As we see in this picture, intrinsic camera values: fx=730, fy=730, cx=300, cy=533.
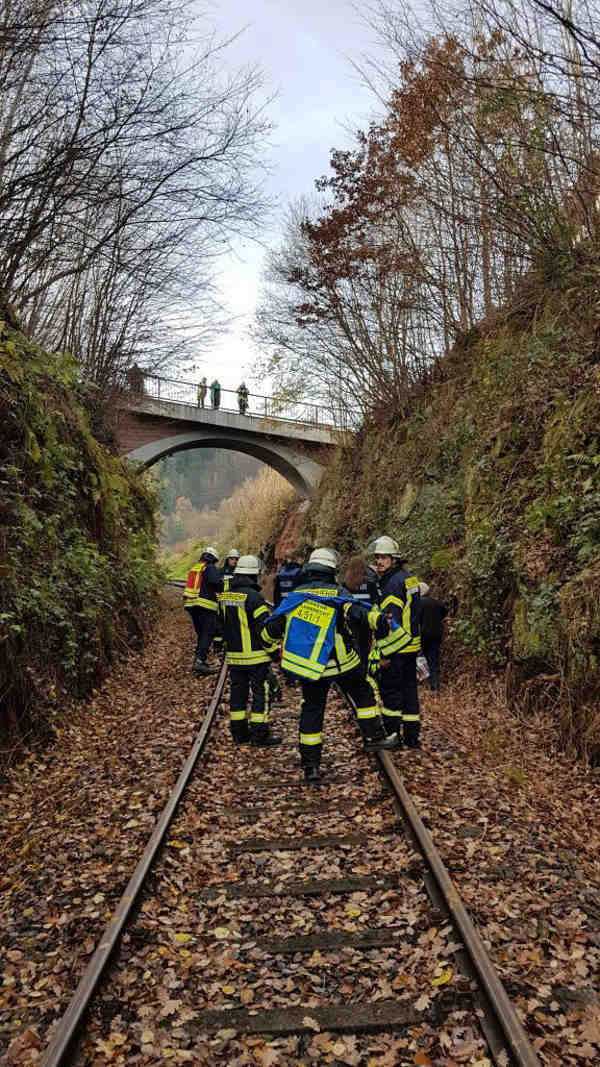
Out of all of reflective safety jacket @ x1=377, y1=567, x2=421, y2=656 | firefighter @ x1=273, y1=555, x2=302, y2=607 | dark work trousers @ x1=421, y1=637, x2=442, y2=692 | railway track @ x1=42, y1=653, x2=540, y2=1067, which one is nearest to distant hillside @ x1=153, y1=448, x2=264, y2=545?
firefighter @ x1=273, y1=555, x2=302, y2=607

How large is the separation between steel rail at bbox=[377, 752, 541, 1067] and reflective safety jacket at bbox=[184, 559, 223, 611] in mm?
7260

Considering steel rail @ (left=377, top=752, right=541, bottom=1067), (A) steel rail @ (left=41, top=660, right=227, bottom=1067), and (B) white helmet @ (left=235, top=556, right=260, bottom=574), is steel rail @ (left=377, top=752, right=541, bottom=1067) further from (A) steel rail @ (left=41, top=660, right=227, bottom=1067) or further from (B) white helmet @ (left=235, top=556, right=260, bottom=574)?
(B) white helmet @ (left=235, top=556, right=260, bottom=574)

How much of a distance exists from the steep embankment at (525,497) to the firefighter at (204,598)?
12.9 ft

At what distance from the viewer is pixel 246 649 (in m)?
7.95

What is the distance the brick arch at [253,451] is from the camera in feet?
113

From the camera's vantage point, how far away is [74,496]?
1225 cm

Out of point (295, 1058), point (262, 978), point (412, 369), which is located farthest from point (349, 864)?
point (412, 369)

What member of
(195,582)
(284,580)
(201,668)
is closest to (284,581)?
(284,580)

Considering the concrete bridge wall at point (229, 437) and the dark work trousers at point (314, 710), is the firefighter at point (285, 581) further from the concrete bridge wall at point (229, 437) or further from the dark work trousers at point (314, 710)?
the concrete bridge wall at point (229, 437)

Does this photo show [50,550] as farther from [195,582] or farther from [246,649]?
[195,582]

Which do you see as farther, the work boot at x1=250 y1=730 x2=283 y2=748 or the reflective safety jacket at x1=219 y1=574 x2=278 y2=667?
the work boot at x1=250 y1=730 x2=283 y2=748

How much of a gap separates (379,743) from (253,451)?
105 ft

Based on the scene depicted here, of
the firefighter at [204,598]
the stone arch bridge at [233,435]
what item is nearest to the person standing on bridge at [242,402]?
the stone arch bridge at [233,435]

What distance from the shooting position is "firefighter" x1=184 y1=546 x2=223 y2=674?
1261cm
